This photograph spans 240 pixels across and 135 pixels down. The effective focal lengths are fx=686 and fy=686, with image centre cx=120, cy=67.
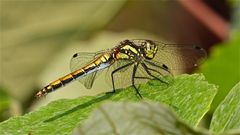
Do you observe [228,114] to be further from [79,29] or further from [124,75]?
[79,29]

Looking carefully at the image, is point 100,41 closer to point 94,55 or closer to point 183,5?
point 183,5

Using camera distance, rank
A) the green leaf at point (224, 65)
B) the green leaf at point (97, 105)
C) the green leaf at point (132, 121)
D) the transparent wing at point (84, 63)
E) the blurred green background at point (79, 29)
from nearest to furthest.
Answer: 1. the green leaf at point (132, 121)
2. the green leaf at point (97, 105)
3. the transparent wing at point (84, 63)
4. the green leaf at point (224, 65)
5. the blurred green background at point (79, 29)

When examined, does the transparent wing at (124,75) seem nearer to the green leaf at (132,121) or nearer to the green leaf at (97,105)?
the green leaf at (97,105)

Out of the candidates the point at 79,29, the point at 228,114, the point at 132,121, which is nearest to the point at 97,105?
the point at 228,114

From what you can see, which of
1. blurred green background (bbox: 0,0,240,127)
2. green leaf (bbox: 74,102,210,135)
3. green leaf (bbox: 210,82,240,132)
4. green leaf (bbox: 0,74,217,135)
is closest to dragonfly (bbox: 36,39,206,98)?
green leaf (bbox: 0,74,217,135)

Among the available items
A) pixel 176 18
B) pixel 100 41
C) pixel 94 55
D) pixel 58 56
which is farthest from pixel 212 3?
pixel 94 55

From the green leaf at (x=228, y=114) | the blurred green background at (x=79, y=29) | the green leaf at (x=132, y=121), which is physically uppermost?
the blurred green background at (x=79, y=29)

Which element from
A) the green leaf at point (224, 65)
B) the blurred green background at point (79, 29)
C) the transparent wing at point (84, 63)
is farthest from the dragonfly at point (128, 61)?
the blurred green background at point (79, 29)

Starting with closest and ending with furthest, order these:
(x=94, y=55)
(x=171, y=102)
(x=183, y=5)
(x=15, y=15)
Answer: (x=171, y=102) → (x=94, y=55) → (x=183, y=5) → (x=15, y=15)

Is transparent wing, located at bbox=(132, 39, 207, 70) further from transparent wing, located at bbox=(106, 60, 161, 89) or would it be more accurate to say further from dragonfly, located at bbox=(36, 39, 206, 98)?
transparent wing, located at bbox=(106, 60, 161, 89)
